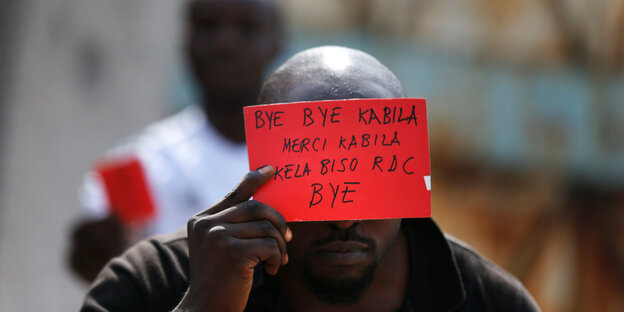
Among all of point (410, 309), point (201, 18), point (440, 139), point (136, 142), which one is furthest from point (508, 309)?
point (440, 139)

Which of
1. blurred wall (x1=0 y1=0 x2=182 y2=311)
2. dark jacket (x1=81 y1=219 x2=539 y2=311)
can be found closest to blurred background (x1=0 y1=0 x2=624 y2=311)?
blurred wall (x1=0 y1=0 x2=182 y2=311)

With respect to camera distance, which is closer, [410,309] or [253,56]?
[410,309]

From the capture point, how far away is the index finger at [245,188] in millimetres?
2195

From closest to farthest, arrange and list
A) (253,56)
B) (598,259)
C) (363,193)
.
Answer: (363,193) < (253,56) < (598,259)

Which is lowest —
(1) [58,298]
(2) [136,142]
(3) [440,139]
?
(1) [58,298]

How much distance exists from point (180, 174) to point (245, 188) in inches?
78.9

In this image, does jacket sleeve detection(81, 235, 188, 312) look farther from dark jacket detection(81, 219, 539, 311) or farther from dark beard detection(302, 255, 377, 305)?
dark beard detection(302, 255, 377, 305)

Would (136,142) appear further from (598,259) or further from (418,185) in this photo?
(598,259)

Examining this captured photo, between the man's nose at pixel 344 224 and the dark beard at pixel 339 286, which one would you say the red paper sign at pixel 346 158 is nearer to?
the man's nose at pixel 344 224

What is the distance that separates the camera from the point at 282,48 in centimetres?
473

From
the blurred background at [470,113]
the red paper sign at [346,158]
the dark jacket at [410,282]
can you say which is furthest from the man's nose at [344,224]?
the blurred background at [470,113]

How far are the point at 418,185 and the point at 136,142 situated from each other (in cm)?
228

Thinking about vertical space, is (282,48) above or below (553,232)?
above

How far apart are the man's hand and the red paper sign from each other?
5cm
